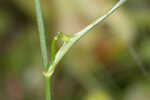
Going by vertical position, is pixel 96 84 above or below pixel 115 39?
below

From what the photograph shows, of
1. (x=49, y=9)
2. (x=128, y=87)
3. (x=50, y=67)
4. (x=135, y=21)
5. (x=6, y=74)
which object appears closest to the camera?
(x=50, y=67)

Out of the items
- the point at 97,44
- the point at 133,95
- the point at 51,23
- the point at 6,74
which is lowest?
the point at 133,95

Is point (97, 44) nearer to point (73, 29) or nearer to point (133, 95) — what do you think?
point (73, 29)

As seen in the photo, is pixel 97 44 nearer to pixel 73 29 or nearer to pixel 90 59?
pixel 90 59

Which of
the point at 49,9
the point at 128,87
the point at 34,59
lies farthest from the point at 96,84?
the point at 49,9

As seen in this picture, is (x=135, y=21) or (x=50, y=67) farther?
(x=135, y=21)

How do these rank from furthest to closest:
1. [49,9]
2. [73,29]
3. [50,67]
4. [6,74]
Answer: [6,74] → [49,9] → [73,29] → [50,67]

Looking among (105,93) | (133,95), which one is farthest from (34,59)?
(133,95)
